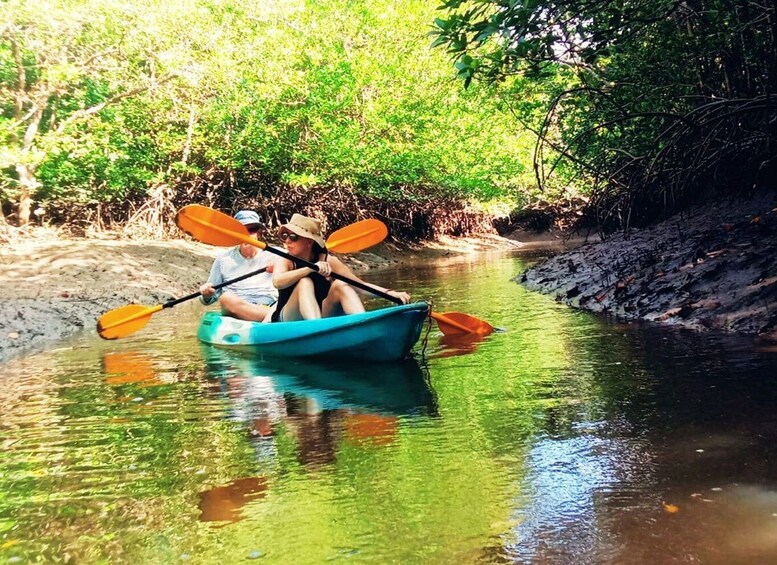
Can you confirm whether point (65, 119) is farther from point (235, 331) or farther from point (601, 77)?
point (601, 77)

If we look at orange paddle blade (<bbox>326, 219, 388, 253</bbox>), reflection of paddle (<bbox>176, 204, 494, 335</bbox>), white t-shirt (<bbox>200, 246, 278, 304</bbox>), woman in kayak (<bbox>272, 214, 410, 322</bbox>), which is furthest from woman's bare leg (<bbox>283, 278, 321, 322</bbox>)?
white t-shirt (<bbox>200, 246, 278, 304</bbox>)

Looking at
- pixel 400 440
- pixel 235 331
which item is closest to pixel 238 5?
pixel 235 331

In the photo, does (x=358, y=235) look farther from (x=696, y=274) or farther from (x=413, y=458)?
(x=413, y=458)

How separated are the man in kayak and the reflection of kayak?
67cm

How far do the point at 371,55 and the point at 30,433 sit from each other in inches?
492

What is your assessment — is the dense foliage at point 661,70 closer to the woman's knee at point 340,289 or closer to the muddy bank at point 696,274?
the muddy bank at point 696,274

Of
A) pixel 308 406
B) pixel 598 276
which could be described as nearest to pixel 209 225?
pixel 308 406

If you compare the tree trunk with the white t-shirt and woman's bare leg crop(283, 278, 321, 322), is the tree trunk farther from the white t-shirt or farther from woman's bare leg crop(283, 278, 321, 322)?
woman's bare leg crop(283, 278, 321, 322)

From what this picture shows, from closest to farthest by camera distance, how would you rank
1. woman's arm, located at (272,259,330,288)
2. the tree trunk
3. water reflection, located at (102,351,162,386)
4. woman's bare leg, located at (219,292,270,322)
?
water reflection, located at (102,351,162,386), woman's arm, located at (272,259,330,288), woman's bare leg, located at (219,292,270,322), the tree trunk

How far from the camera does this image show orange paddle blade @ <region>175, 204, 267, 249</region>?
5.90 meters

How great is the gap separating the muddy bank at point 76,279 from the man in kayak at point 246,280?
5.65 feet

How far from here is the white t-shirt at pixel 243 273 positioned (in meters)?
6.70

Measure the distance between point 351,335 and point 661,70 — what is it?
12.0ft

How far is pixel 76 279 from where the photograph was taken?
912cm
